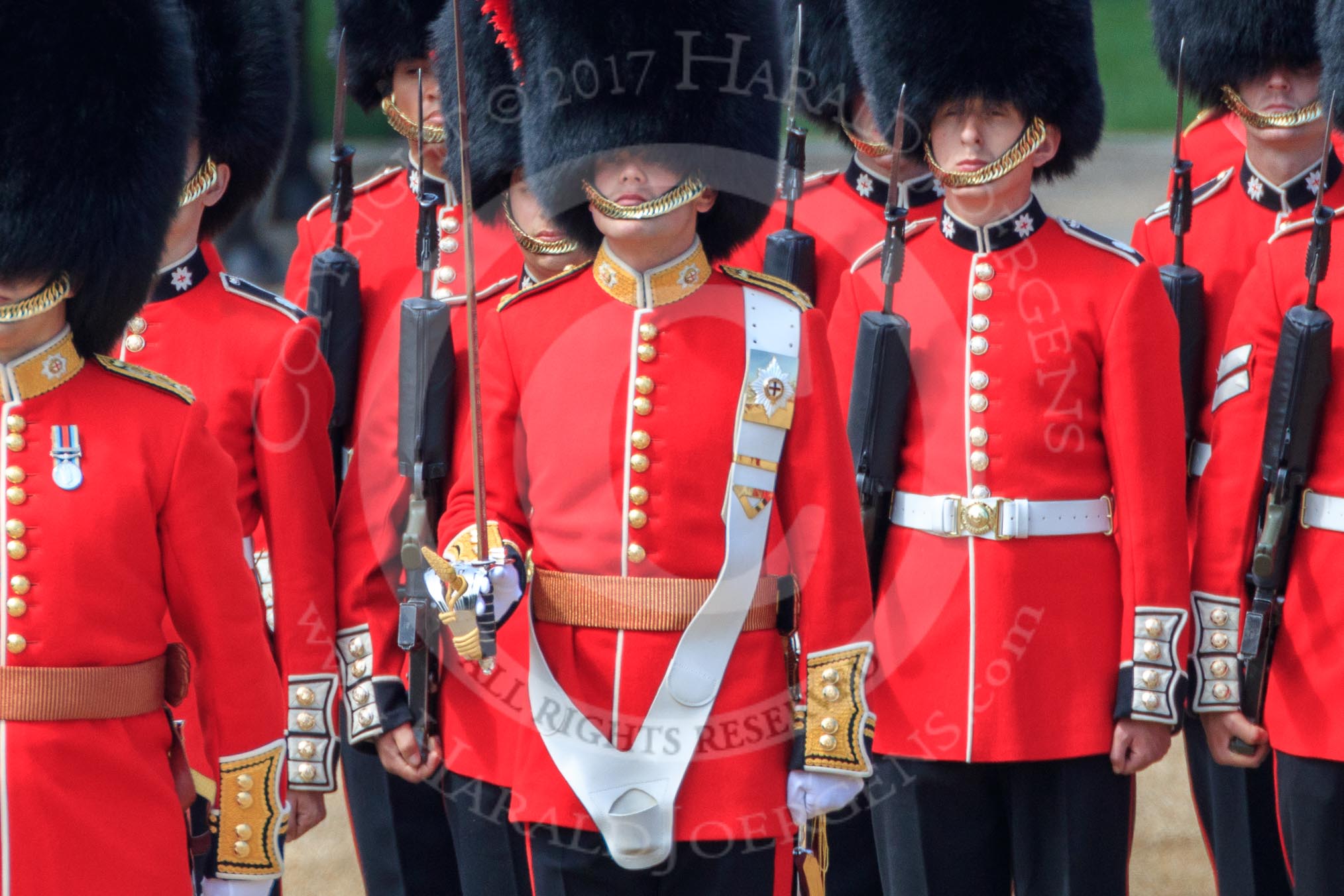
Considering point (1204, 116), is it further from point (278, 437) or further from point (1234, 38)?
point (278, 437)

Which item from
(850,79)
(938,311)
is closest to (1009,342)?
(938,311)

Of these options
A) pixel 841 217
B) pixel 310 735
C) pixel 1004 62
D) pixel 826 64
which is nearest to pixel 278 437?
pixel 310 735

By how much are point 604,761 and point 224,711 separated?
52 centimetres

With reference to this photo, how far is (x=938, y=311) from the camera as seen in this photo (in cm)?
360

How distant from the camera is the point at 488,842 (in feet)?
11.1

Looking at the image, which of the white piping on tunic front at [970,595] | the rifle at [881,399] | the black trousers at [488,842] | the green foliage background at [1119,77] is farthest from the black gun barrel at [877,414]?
the green foliage background at [1119,77]

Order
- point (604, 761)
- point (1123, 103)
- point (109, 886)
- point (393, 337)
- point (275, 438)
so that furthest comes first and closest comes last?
point (1123, 103) → point (393, 337) → point (275, 438) → point (604, 761) → point (109, 886)

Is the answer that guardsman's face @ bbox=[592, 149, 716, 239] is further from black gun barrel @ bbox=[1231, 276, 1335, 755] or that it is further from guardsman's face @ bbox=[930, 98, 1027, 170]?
black gun barrel @ bbox=[1231, 276, 1335, 755]

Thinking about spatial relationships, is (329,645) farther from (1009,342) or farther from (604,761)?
(1009,342)

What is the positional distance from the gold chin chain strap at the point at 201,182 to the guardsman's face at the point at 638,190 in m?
0.80

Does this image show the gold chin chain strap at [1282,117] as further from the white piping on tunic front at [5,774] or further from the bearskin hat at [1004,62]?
the white piping on tunic front at [5,774]

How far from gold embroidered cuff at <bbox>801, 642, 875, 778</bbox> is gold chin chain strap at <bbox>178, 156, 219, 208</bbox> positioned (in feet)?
4.34

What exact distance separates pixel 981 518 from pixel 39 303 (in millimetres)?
1527

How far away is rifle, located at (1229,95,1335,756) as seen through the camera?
3.45 metres
